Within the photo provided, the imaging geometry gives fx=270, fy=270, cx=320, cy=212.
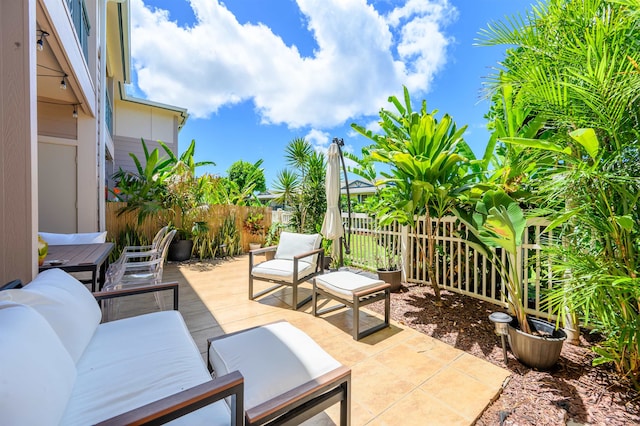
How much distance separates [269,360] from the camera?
172 centimetres

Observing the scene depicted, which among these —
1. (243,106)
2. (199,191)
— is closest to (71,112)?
(199,191)

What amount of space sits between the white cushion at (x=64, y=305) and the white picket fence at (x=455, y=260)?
3.83 metres

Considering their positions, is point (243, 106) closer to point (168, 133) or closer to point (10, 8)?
point (168, 133)

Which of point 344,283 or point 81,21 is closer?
point 344,283

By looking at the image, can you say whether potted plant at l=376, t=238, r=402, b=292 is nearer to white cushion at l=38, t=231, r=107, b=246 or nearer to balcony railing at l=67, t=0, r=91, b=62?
white cushion at l=38, t=231, r=107, b=246

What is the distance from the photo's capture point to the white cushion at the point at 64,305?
155 cm

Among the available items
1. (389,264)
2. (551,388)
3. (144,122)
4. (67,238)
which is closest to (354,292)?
(551,388)

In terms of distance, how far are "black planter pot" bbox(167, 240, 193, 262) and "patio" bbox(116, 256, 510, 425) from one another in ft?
9.74

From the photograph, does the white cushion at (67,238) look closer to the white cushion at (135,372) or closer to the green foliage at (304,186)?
the white cushion at (135,372)

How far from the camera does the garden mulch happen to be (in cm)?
194

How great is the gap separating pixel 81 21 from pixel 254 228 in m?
5.99

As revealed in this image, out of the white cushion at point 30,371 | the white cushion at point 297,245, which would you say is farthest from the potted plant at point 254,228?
the white cushion at point 30,371

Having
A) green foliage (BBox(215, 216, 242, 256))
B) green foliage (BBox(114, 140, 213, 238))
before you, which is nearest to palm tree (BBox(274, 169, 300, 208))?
green foliage (BBox(215, 216, 242, 256))

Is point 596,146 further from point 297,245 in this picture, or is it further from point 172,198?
point 172,198
